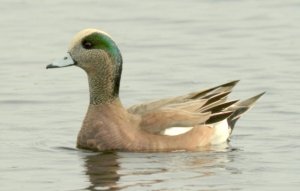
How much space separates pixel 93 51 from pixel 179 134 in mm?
1239

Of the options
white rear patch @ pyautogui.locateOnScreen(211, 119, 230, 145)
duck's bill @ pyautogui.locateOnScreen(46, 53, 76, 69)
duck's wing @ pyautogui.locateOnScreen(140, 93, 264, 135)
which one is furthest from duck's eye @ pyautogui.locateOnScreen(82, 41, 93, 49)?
white rear patch @ pyautogui.locateOnScreen(211, 119, 230, 145)

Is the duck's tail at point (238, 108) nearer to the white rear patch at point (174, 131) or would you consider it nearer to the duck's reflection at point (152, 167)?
the duck's reflection at point (152, 167)

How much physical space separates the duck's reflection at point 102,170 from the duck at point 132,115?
0.81ft

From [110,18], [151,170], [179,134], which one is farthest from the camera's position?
[110,18]

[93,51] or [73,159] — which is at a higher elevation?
[93,51]

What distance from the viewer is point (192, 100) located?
47.6ft

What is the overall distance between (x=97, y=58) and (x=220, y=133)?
151 cm

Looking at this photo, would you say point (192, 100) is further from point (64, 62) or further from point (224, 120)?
point (64, 62)

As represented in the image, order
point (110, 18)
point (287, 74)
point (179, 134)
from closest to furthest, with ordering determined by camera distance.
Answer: point (179, 134) → point (287, 74) → point (110, 18)

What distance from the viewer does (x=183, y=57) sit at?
1828cm

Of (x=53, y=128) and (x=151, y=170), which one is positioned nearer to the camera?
(x=151, y=170)

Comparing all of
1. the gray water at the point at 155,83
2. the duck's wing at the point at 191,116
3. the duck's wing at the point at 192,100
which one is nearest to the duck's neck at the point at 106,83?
the duck's wing at the point at 192,100

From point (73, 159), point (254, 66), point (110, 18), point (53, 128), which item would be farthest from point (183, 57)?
point (73, 159)

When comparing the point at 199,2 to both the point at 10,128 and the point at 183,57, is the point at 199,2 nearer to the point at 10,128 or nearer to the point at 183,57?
the point at 183,57
